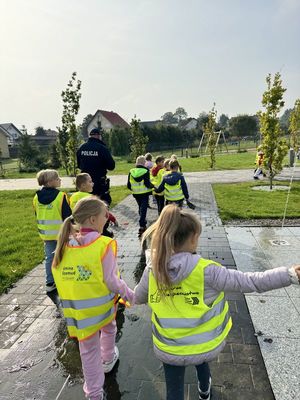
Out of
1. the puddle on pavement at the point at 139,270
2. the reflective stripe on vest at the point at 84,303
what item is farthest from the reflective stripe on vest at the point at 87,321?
the puddle on pavement at the point at 139,270

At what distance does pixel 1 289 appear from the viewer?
5.18 meters

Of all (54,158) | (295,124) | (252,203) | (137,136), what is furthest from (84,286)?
(54,158)

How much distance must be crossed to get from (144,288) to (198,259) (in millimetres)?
508

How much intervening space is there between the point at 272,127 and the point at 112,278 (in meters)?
11.9

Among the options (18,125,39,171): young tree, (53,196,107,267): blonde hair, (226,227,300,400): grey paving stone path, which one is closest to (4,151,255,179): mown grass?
(18,125,39,171): young tree

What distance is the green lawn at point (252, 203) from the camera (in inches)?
352

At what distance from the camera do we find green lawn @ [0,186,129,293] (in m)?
5.93

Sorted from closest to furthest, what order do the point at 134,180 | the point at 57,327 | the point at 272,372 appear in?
the point at 272,372 < the point at 57,327 < the point at 134,180

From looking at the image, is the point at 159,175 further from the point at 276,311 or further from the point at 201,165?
the point at 201,165

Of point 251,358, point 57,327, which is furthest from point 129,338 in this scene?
point 251,358

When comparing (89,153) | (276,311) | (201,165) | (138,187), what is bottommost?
(201,165)

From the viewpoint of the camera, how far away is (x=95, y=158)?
19.2 ft

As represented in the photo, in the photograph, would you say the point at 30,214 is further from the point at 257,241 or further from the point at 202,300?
the point at 202,300

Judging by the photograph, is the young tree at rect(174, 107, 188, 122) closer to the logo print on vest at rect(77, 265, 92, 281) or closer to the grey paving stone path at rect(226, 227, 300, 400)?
the grey paving stone path at rect(226, 227, 300, 400)
